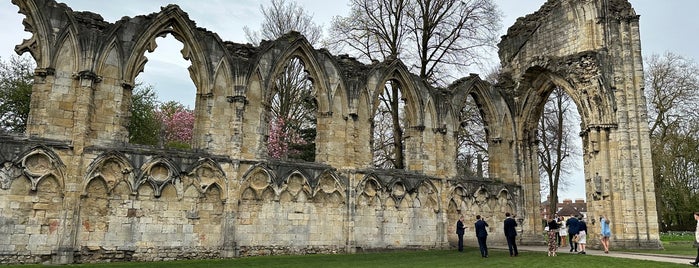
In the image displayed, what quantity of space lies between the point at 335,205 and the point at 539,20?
414 inches

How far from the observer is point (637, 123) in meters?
15.8

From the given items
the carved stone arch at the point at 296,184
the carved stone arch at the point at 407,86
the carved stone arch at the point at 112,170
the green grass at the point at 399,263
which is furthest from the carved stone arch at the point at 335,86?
the carved stone arch at the point at 112,170

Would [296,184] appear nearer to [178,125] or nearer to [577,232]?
[577,232]

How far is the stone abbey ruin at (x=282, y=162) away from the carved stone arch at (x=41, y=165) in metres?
0.03

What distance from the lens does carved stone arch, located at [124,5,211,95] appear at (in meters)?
12.5

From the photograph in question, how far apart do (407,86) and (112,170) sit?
8923 millimetres

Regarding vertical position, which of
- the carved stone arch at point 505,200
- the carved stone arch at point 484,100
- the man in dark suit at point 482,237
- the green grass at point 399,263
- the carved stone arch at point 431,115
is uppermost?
the carved stone arch at point 484,100

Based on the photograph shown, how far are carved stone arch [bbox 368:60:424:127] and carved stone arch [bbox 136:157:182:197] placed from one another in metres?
6.68

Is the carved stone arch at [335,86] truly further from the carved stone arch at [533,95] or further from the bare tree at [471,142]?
the bare tree at [471,142]

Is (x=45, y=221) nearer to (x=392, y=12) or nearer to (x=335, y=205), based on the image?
(x=335, y=205)

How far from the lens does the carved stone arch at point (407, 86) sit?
16047 millimetres

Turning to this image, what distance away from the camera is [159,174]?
12203 mm

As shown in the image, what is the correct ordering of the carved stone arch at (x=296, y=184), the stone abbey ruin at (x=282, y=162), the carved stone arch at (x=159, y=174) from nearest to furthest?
the stone abbey ruin at (x=282, y=162), the carved stone arch at (x=159, y=174), the carved stone arch at (x=296, y=184)

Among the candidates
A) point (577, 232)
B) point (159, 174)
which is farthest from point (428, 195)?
point (159, 174)
